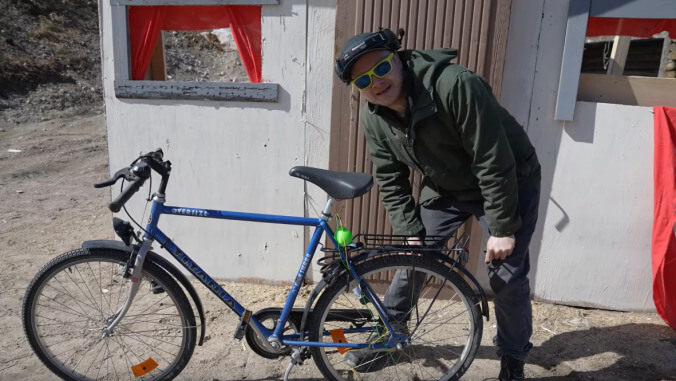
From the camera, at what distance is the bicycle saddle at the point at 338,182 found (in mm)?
2352

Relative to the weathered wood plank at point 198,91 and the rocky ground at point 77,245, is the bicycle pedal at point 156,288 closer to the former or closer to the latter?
the rocky ground at point 77,245

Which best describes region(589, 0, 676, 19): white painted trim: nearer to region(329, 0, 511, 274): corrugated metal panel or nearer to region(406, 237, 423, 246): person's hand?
region(329, 0, 511, 274): corrugated metal panel

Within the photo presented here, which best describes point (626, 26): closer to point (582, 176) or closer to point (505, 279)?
point (582, 176)

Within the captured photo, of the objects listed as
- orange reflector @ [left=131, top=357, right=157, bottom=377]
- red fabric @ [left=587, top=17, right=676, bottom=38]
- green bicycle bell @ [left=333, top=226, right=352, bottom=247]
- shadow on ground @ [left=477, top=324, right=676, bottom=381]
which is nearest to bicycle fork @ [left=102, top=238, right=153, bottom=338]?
orange reflector @ [left=131, top=357, right=157, bottom=377]

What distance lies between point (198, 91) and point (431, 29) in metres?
1.77

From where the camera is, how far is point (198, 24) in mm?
3742

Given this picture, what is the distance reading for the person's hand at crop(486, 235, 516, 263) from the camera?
2.27 metres

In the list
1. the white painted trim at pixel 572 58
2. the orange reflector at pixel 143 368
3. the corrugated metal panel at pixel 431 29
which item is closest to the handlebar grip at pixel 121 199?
the orange reflector at pixel 143 368

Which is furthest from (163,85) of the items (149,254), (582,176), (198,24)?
(582,176)

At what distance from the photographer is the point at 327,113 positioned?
11.7ft

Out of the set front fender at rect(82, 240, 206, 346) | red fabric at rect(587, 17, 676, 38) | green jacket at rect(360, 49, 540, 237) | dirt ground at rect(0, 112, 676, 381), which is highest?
red fabric at rect(587, 17, 676, 38)

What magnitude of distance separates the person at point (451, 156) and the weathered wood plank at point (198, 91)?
1.30 meters

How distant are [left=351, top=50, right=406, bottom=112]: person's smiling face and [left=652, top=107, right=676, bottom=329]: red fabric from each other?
2.09 meters

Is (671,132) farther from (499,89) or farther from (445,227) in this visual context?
(445,227)
